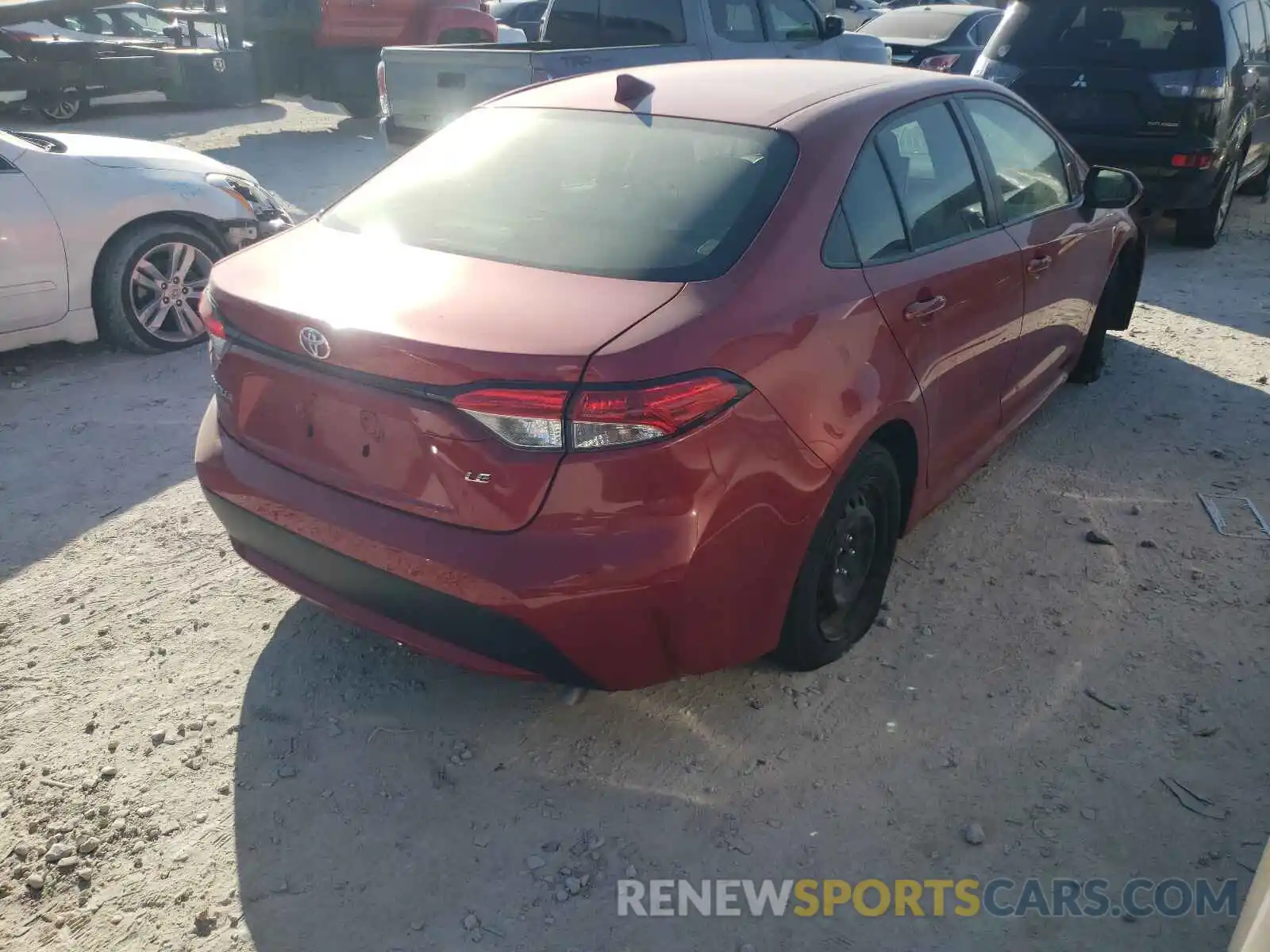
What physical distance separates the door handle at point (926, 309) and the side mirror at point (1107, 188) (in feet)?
5.35

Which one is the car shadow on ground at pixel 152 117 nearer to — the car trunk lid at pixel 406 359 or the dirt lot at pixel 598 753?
the dirt lot at pixel 598 753

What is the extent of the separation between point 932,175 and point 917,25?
402 inches

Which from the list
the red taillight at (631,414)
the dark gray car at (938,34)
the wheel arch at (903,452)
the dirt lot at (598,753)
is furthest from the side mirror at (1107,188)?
the dark gray car at (938,34)

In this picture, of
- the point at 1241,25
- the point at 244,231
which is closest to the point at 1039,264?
the point at 244,231

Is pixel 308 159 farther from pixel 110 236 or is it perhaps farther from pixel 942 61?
pixel 942 61

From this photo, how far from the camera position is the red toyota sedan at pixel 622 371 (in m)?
2.31

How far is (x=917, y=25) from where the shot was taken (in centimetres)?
1229

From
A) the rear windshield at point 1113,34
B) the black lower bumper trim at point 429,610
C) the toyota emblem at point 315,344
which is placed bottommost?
the black lower bumper trim at point 429,610

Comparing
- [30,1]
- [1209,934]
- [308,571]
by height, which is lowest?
[1209,934]

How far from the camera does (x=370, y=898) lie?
2.41 metres

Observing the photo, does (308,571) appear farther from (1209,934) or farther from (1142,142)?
(1142,142)

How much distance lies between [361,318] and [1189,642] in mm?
2748

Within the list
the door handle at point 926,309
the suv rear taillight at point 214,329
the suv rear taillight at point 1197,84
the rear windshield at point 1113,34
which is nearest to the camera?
the suv rear taillight at point 214,329

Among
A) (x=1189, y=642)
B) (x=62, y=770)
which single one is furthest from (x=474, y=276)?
(x=1189, y=642)
